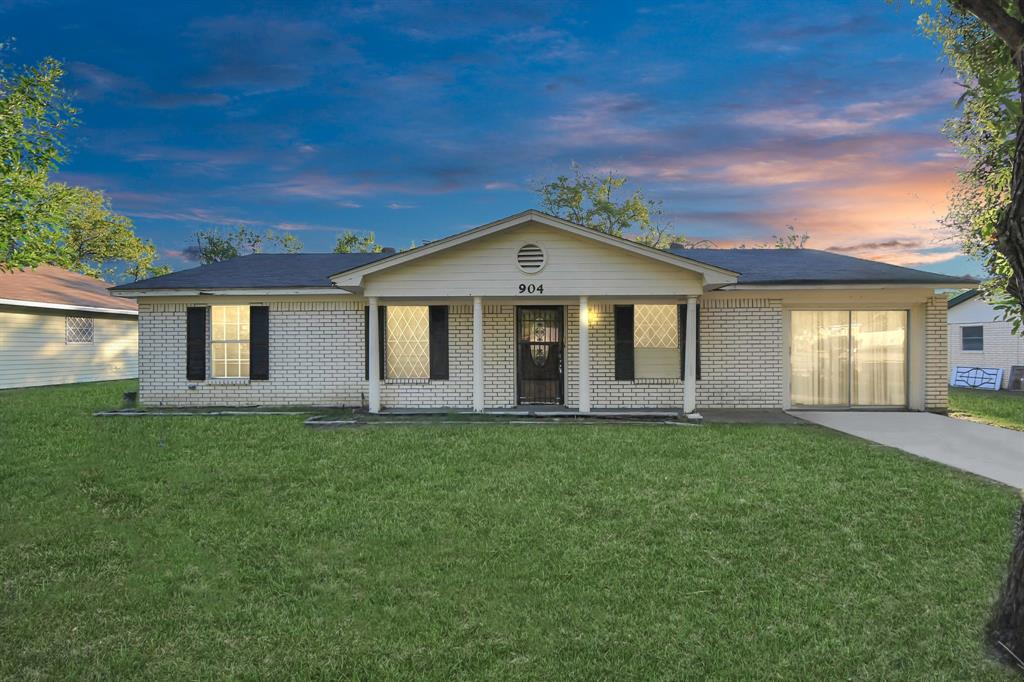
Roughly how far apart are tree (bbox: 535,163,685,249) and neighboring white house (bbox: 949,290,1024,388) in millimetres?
18115

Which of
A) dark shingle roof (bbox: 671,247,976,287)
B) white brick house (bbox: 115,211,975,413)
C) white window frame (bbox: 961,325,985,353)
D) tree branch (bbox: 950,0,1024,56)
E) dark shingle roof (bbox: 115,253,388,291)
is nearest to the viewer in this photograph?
tree branch (bbox: 950,0,1024,56)

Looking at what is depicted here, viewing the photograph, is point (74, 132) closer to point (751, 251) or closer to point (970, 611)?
point (751, 251)

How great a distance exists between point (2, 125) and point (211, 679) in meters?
18.4

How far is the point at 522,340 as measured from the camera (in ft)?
42.3

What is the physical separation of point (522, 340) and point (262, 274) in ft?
22.3

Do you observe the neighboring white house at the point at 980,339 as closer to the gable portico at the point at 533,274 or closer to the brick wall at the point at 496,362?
the brick wall at the point at 496,362

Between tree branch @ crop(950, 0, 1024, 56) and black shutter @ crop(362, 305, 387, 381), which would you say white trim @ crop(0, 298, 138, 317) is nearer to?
black shutter @ crop(362, 305, 387, 381)

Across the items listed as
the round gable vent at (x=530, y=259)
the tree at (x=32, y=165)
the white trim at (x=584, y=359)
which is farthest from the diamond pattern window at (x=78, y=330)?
the white trim at (x=584, y=359)

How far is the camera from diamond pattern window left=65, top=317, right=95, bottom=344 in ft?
65.9

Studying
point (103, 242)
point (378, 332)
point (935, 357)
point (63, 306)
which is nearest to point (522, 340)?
point (378, 332)

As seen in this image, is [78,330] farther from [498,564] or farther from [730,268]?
[498,564]

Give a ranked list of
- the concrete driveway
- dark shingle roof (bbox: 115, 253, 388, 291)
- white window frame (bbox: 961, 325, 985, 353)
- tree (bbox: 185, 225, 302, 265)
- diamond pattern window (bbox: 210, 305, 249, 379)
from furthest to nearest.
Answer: tree (bbox: 185, 225, 302, 265)
white window frame (bbox: 961, 325, 985, 353)
diamond pattern window (bbox: 210, 305, 249, 379)
dark shingle roof (bbox: 115, 253, 388, 291)
the concrete driveway

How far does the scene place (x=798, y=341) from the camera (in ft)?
41.7

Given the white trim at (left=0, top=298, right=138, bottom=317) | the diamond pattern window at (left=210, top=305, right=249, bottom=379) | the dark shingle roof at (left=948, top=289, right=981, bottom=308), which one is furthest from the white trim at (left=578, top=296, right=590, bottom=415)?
the dark shingle roof at (left=948, top=289, right=981, bottom=308)
